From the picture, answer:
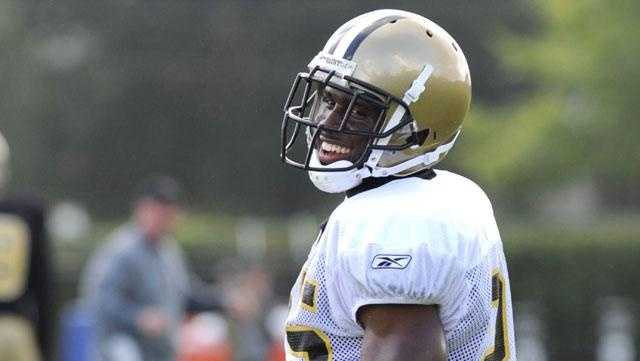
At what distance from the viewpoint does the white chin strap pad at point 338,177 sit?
3.10 meters

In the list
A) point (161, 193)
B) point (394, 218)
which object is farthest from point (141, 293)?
point (394, 218)

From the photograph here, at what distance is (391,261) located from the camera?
2861 millimetres

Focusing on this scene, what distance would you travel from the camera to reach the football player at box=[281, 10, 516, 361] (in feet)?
9.38

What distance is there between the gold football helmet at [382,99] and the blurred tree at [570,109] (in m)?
15.0

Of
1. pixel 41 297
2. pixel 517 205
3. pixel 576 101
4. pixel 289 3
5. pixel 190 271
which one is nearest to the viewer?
pixel 41 297

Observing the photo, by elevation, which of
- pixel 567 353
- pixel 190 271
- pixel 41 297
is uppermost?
pixel 41 297

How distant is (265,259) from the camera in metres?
18.2

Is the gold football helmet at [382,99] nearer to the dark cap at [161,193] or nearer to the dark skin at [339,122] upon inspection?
the dark skin at [339,122]

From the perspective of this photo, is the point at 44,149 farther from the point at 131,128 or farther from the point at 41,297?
the point at 41,297

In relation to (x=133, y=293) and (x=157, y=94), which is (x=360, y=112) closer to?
(x=133, y=293)

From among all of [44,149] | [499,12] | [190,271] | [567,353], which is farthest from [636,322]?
[44,149]

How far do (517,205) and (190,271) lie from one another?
9.78m

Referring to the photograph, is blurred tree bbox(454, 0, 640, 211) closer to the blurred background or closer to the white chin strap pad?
the blurred background

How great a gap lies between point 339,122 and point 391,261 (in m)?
0.40
